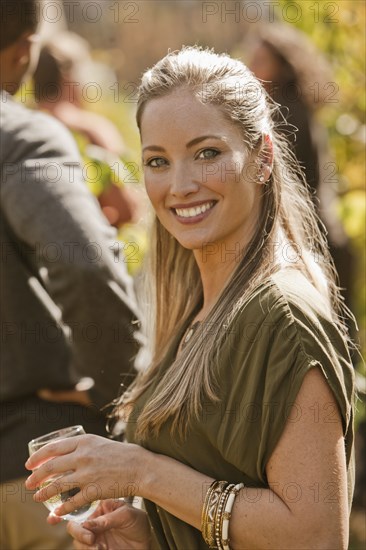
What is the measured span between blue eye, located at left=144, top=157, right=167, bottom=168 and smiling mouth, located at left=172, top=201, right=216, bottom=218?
12 centimetres

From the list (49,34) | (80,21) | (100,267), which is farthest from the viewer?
(80,21)

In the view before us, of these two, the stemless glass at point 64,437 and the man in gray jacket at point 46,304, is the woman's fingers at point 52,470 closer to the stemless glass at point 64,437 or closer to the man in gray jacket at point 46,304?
the stemless glass at point 64,437

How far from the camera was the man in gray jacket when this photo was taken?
268 centimetres

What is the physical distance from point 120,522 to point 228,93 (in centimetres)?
114

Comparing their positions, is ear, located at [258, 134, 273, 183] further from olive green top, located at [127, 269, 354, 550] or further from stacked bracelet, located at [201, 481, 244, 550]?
stacked bracelet, located at [201, 481, 244, 550]

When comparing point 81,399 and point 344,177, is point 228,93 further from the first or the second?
point 344,177

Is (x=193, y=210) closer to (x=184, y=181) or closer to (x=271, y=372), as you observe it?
(x=184, y=181)

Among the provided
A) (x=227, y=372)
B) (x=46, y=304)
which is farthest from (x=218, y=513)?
(x=46, y=304)

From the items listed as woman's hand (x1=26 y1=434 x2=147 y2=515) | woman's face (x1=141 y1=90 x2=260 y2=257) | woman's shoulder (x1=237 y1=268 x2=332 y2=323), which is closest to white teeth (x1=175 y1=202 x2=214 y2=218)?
woman's face (x1=141 y1=90 x2=260 y2=257)

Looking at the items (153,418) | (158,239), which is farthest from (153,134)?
(153,418)

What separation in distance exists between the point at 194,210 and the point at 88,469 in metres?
0.68

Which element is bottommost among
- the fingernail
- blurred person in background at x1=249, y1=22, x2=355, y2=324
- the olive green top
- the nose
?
the fingernail

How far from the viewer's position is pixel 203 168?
2250 millimetres

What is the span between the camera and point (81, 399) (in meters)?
2.81
